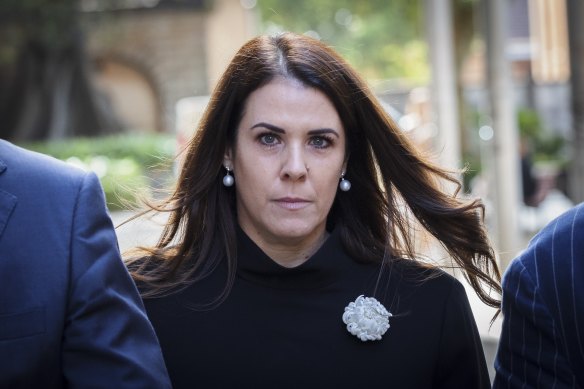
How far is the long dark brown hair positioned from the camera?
3568 mm

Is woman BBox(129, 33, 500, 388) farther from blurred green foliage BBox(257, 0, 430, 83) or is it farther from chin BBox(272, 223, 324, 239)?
blurred green foliage BBox(257, 0, 430, 83)

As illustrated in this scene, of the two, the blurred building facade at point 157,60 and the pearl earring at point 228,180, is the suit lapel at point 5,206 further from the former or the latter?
the blurred building facade at point 157,60

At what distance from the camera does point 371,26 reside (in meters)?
44.0

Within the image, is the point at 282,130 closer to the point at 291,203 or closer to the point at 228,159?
the point at 291,203

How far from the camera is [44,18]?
24.8 meters

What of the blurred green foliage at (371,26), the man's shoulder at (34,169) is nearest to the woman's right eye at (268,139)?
the man's shoulder at (34,169)

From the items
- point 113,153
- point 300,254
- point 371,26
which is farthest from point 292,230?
point 371,26

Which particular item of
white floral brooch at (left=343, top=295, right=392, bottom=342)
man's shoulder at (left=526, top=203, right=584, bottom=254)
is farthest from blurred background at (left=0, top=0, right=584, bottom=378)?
man's shoulder at (left=526, top=203, right=584, bottom=254)

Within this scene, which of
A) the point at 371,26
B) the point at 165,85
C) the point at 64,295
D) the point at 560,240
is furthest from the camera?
Result: the point at 371,26

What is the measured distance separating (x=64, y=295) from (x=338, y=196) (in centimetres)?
139

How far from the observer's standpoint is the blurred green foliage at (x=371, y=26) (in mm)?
28125

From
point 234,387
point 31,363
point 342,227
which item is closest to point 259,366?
point 234,387

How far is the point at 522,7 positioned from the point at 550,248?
43.7 meters

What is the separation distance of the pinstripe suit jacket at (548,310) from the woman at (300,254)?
0.67m
